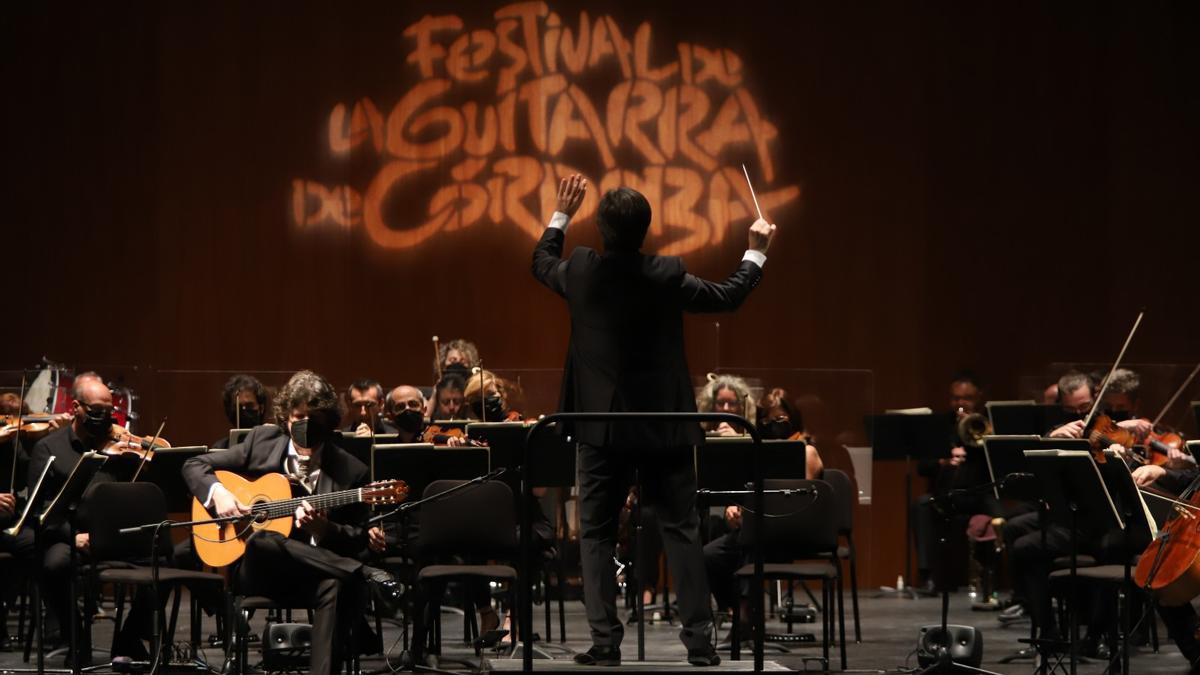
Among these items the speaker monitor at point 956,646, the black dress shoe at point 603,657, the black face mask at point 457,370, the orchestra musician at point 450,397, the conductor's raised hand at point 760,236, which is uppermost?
the conductor's raised hand at point 760,236

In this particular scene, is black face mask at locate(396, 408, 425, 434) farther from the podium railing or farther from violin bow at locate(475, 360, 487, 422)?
the podium railing

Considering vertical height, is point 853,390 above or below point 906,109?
below

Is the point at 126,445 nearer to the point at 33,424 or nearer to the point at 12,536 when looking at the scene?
the point at 12,536

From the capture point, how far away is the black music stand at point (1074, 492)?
615 centimetres

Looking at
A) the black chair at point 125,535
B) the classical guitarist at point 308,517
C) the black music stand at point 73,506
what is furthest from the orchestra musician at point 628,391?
the black music stand at point 73,506

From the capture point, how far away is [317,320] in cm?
1049

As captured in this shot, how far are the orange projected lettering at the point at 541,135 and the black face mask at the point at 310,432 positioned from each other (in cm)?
416

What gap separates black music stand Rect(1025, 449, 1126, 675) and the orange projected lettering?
4562 mm

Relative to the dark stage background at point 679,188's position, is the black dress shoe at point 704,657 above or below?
below

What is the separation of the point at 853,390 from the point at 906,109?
207 centimetres

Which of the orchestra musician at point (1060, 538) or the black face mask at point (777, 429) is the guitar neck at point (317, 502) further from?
the orchestra musician at point (1060, 538)

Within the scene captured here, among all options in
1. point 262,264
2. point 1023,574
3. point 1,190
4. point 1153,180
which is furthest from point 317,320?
point 1153,180

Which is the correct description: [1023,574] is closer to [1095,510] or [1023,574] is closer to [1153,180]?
[1095,510]

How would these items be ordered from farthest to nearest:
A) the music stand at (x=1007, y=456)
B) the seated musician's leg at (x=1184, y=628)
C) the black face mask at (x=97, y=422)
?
the black face mask at (x=97, y=422) → the music stand at (x=1007, y=456) → the seated musician's leg at (x=1184, y=628)
